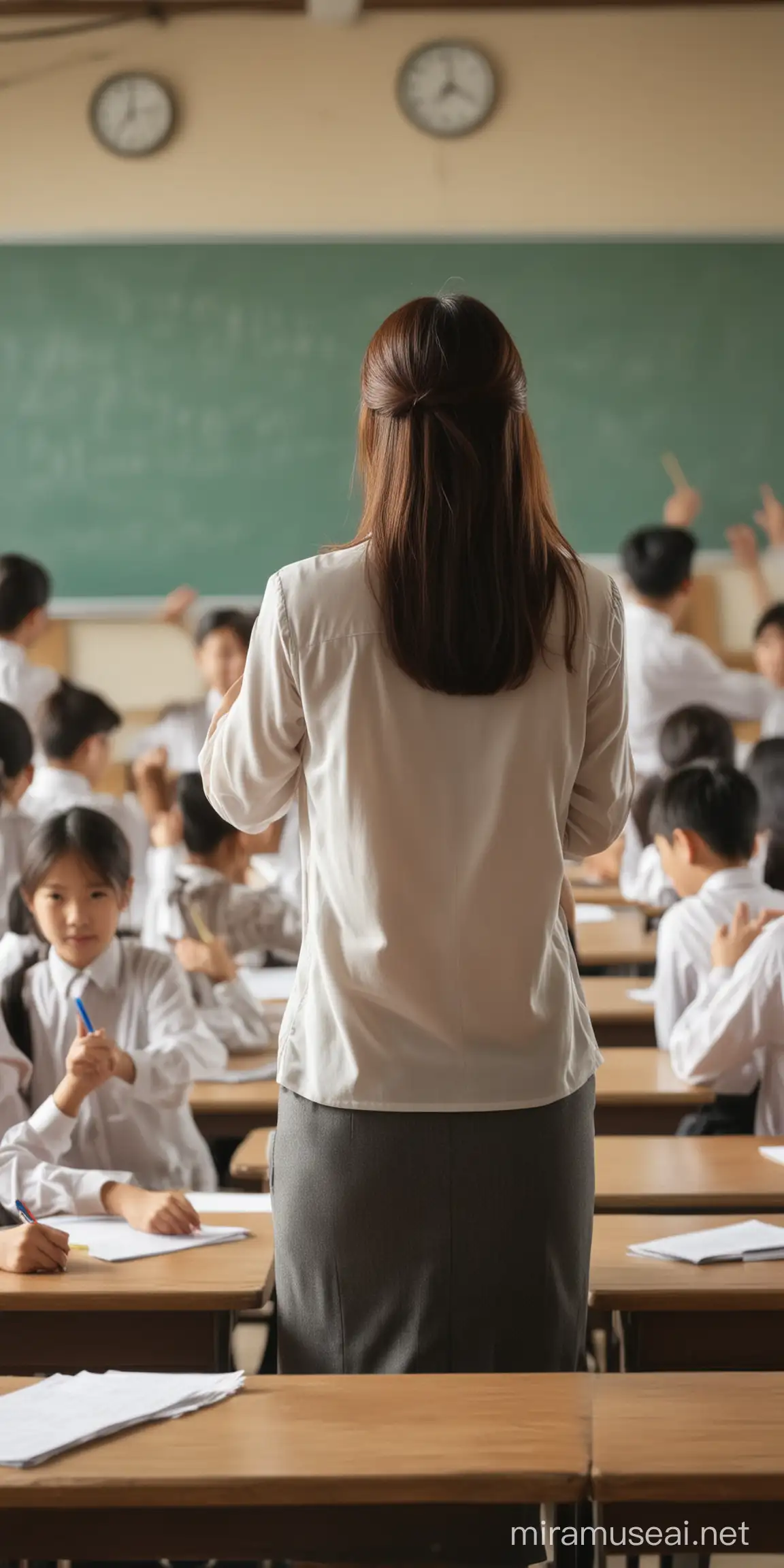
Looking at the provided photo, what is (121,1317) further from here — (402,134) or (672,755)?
(402,134)

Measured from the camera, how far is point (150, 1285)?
5.60ft

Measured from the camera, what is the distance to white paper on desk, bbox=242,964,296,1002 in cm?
339

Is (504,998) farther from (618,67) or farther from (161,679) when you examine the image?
(618,67)

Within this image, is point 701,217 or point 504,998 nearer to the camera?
point 504,998

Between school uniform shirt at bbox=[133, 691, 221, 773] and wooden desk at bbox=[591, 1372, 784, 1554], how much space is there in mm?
3953

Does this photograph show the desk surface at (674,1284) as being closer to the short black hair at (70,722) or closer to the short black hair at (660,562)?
the short black hair at (70,722)

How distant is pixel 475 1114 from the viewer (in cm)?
148

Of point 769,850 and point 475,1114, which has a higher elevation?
point 769,850

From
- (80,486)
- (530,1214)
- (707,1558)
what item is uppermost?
(80,486)

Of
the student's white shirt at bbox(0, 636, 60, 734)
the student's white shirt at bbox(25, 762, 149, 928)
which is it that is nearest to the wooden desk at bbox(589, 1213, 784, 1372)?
the student's white shirt at bbox(25, 762, 149, 928)

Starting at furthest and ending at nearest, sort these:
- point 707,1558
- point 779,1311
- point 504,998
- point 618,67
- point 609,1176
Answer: point 618,67 < point 609,1176 < point 707,1558 < point 779,1311 < point 504,998

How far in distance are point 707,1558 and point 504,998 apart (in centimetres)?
91

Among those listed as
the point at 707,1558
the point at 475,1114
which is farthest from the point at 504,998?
the point at 707,1558

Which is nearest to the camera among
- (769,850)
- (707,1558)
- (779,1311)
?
(779,1311)
